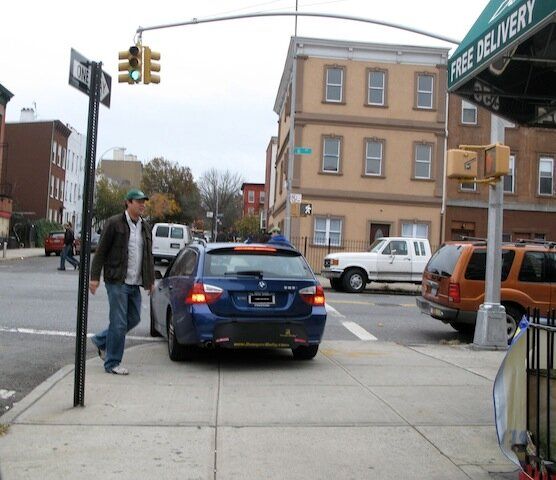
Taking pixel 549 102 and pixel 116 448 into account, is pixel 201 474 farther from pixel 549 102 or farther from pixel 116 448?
pixel 549 102

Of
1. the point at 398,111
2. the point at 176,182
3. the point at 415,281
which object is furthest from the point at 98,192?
the point at 415,281

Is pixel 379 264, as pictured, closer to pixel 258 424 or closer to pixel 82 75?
pixel 258 424

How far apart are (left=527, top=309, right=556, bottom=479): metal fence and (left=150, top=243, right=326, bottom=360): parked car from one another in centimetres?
393

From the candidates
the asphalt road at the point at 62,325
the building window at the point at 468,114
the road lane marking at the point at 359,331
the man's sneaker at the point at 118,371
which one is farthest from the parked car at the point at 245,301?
the building window at the point at 468,114

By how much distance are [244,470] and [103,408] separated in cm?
191

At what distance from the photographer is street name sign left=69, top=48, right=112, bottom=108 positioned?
5445 mm

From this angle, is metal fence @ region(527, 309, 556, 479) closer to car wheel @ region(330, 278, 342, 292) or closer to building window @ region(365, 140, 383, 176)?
car wheel @ region(330, 278, 342, 292)

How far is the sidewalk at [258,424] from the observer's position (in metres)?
4.45

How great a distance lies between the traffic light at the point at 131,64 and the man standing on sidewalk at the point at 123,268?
31.2 feet

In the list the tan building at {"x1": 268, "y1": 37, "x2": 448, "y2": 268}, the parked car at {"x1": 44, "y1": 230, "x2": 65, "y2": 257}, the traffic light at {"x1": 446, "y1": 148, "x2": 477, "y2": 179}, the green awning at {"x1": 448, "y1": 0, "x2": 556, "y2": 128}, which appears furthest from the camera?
the parked car at {"x1": 44, "y1": 230, "x2": 65, "y2": 257}

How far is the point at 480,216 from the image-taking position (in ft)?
102

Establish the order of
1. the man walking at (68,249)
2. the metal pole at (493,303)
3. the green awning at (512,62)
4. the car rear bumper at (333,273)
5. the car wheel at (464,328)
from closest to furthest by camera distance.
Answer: the green awning at (512,62), the metal pole at (493,303), the car wheel at (464,328), the car rear bumper at (333,273), the man walking at (68,249)

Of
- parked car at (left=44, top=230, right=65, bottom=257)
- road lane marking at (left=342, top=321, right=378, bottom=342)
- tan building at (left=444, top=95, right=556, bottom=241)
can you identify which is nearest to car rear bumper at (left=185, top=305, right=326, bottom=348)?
road lane marking at (left=342, top=321, right=378, bottom=342)

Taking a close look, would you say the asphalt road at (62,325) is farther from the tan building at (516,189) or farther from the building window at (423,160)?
the tan building at (516,189)
